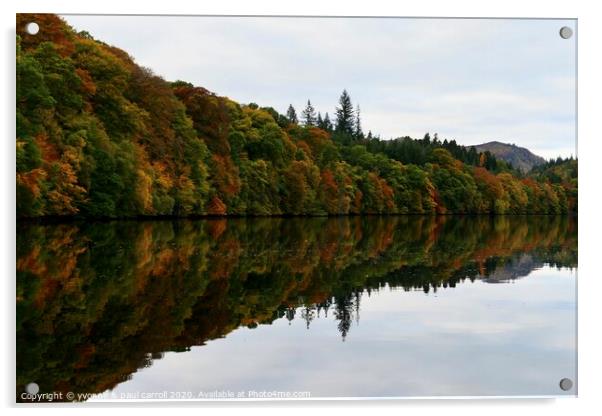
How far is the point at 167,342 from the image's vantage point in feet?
33.9

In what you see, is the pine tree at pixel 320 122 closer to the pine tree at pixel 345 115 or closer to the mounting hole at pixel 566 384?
the pine tree at pixel 345 115

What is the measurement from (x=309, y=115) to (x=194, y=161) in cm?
2669

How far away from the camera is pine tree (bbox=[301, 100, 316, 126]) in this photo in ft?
46.7

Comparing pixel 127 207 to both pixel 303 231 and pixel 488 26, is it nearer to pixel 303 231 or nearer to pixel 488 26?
pixel 303 231

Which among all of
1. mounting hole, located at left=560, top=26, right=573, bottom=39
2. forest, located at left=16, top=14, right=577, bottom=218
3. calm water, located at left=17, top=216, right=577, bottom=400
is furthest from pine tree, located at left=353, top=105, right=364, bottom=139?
mounting hole, located at left=560, top=26, right=573, bottom=39

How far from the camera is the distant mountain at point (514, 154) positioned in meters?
13.4

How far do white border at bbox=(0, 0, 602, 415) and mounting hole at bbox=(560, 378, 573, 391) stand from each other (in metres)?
0.14

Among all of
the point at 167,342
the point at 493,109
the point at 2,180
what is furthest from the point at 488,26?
the point at 2,180

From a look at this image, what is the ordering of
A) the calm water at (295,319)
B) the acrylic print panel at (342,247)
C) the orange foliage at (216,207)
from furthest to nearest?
the orange foliage at (216,207) → the acrylic print panel at (342,247) → the calm water at (295,319)

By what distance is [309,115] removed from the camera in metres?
15.2

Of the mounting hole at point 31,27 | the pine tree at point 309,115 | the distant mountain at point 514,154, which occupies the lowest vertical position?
the distant mountain at point 514,154

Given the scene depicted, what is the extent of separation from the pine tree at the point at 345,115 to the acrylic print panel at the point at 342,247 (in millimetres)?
36

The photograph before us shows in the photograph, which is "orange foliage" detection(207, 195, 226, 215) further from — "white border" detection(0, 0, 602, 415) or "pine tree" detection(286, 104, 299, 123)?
"white border" detection(0, 0, 602, 415)
